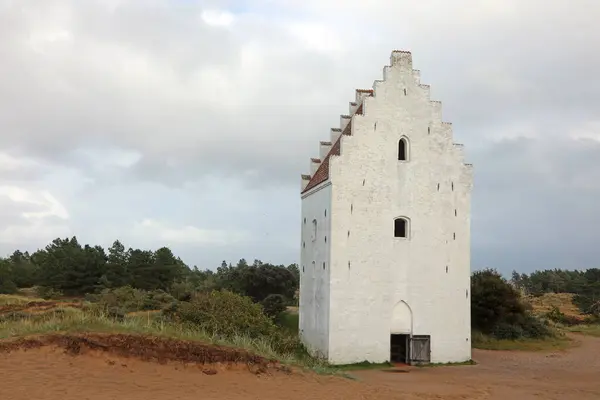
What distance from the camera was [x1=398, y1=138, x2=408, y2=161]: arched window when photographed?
82.7 ft

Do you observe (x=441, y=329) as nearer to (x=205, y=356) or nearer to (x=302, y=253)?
(x=302, y=253)

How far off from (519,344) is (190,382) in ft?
78.4

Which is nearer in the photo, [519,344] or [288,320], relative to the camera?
[519,344]

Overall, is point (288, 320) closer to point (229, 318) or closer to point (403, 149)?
point (403, 149)

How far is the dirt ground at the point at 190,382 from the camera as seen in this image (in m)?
13.7

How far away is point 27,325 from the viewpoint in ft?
57.5

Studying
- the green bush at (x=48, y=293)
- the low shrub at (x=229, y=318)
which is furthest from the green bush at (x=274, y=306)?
the green bush at (x=48, y=293)

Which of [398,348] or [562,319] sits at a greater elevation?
[398,348]

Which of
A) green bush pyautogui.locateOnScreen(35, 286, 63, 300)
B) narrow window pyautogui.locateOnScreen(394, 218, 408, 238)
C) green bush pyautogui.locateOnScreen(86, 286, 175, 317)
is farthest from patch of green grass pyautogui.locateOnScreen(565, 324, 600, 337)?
green bush pyautogui.locateOnScreen(35, 286, 63, 300)

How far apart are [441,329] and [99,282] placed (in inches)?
1543

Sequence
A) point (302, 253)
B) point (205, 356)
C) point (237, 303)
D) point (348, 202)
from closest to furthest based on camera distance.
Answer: point (205, 356) < point (237, 303) < point (348, 202) < point (302, 253)

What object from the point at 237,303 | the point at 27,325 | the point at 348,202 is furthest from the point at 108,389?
the point at 348,202

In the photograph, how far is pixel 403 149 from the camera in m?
25.4

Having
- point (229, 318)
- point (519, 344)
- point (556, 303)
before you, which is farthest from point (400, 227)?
point (556, 303)
